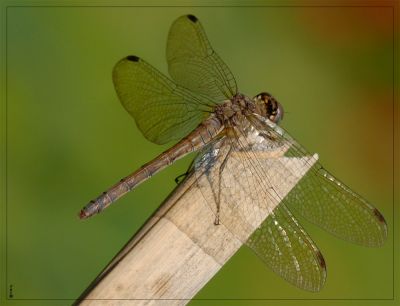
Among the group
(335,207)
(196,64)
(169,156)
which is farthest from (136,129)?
(335,207)

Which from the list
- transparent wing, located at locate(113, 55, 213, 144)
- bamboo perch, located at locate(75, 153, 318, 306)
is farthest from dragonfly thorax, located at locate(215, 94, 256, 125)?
bamboo perch, located at locate(75, 153, 318, 306)

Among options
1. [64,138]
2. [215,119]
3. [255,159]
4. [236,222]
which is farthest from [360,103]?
[236,222]

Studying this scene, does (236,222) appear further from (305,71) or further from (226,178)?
(305,71)

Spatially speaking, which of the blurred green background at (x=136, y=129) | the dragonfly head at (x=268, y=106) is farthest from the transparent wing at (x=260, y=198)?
the blurred green background at (x=136, y=129)

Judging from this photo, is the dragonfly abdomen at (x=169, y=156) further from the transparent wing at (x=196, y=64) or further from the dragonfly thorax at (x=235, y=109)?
the transparent wing at (x=196, y=64)

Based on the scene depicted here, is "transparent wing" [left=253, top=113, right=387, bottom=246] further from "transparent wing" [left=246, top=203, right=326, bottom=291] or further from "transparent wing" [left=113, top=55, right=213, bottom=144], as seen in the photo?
"transparent wing" [left=113, top=55, right=213, bottom=144]

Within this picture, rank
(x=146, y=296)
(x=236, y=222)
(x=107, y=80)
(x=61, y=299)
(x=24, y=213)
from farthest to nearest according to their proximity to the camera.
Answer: (x=107, y=80) < (x=24, y=213) < (x=61, y=299) < (x=236, y=222) < (x=146, y=296)

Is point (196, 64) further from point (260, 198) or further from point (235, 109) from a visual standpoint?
point (260, 198)
